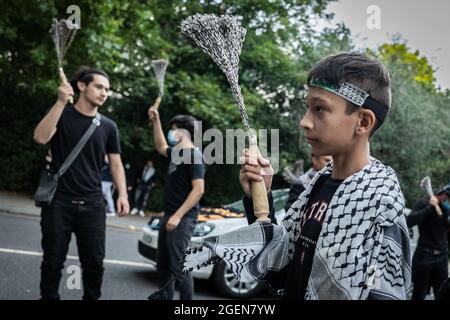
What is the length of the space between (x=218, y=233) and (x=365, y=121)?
448cm

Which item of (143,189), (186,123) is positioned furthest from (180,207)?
(143,189)

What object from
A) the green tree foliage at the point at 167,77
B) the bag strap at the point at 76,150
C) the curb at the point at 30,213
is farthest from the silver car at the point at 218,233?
the curb at the point at 30,213

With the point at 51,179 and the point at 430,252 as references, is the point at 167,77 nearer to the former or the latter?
the point at 430,252

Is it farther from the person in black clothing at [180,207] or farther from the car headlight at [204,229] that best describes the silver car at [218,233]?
the person in black clothing at [180,207]

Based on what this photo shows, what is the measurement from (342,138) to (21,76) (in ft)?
38.4

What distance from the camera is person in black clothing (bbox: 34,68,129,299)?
12.1 ft

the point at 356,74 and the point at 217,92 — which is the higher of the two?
the point at 217,92

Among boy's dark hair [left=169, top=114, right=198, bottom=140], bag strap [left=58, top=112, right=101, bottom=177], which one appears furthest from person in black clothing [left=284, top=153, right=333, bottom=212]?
bag strap [left=58, top=112, right=101, bottom=177]

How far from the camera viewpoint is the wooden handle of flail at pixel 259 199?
177 cm

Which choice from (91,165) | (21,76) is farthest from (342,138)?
(21,76)

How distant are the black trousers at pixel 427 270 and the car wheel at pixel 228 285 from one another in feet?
6.06

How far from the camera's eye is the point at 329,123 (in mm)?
1630
